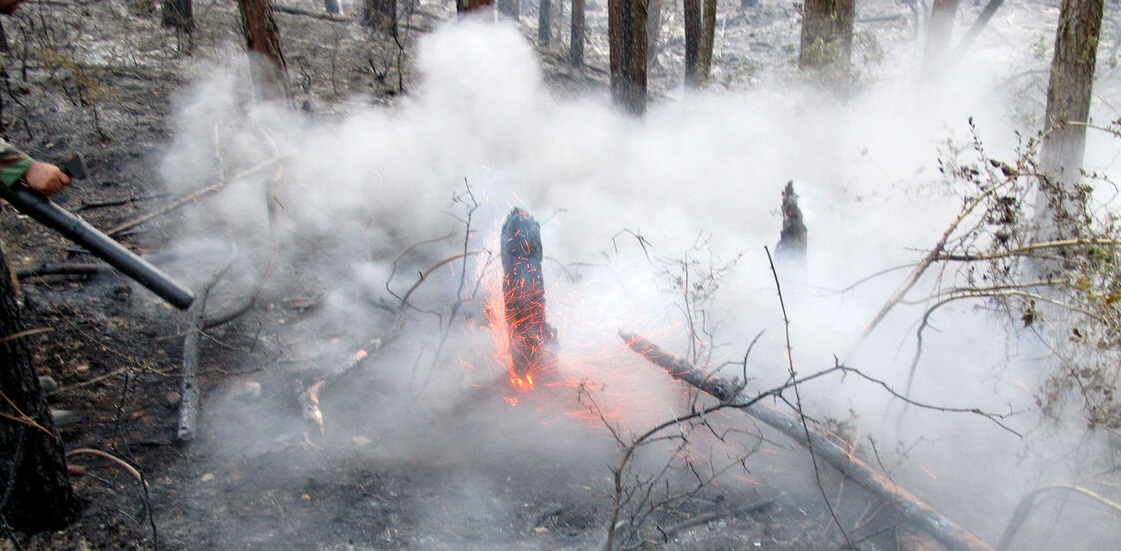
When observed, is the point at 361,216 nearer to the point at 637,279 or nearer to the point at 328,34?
the point at 637,279

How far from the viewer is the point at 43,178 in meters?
3.74

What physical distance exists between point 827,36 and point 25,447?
1212 cm

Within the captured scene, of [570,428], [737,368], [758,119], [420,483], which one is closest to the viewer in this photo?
[420,483]

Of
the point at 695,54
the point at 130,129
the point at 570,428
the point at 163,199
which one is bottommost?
the point at 570,428

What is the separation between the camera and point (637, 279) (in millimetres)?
8281

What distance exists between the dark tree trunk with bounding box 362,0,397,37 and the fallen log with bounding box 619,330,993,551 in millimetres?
11222

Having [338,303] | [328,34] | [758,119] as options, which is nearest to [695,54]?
[758,119]

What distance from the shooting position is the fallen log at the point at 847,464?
4.53m

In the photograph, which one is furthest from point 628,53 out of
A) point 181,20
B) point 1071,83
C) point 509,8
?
point 509,8

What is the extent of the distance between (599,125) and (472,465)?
824 cm

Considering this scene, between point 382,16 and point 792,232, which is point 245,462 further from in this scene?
point 382,16

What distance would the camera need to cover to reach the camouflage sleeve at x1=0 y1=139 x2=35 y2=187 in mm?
3635

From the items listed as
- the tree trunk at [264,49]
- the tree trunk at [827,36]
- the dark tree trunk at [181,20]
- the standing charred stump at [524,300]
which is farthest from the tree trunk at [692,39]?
the standing charred stump at [524,300]

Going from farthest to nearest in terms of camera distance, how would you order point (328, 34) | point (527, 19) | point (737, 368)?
point (527, 19), point (328, 34), point (737, 368)
